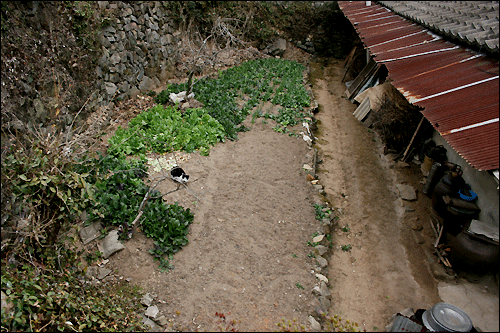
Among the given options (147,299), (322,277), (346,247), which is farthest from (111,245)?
(346,247)

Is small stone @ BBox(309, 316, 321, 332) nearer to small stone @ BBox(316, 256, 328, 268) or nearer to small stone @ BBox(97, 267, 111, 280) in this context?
small stone @ BBox(316, 256, 328, 268)

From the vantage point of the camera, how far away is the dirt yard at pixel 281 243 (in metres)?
4.96

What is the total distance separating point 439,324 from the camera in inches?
162

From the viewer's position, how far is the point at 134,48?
10859 millimetres

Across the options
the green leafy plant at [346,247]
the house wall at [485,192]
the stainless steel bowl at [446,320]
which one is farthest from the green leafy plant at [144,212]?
the house wall at [485,192]

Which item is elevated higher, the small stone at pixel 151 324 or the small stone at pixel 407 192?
the small stone at pixel 151 324

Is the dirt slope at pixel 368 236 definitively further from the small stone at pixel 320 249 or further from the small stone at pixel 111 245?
the small stone at pixel 111 245

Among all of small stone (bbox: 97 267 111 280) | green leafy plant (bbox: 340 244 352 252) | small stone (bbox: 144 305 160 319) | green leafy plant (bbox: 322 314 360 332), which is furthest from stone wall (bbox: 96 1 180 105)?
green leafy plant (bbox: 322 314 360 332)

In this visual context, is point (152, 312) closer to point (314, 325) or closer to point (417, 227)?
point (314, 325)

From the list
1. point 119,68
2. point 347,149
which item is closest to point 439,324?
point 347,149

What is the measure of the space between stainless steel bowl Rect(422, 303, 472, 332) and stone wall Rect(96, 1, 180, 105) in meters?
9.07

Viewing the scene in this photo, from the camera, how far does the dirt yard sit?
4961 mm

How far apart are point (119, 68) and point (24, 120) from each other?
4162mm

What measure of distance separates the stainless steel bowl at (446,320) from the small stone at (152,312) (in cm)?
366
